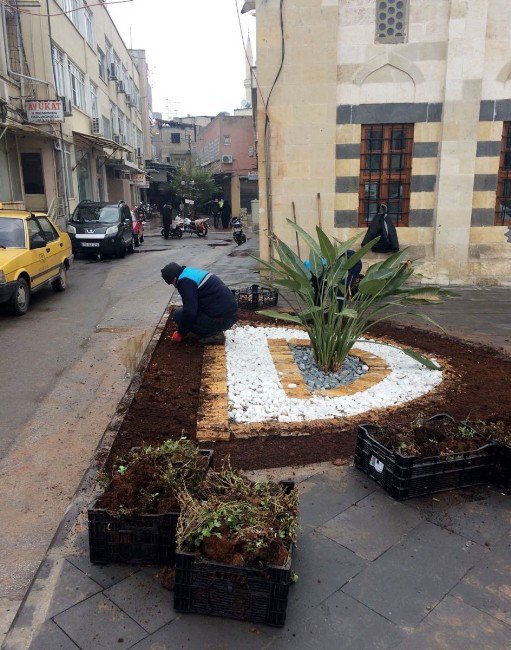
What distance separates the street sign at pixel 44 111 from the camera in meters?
16.1

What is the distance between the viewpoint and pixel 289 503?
275 centimetres

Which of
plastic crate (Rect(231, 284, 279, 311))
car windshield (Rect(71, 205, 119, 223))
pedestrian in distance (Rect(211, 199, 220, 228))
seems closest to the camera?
plastic crate (Rect(231, 284, 279, 311))

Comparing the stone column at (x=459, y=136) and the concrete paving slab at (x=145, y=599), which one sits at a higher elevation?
the stone column at (x=459, y=136)

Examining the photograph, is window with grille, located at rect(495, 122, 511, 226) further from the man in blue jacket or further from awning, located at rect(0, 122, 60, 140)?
awning, located at rect(0, 122, 60, 140)

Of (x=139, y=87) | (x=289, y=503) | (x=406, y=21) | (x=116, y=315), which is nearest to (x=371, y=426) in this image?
(x=289, y=503)

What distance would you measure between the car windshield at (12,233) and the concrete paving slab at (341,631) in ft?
27.7

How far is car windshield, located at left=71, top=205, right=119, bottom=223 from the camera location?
17.1 m

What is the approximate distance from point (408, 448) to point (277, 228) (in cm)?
831

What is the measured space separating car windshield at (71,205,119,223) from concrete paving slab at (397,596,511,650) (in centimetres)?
1636

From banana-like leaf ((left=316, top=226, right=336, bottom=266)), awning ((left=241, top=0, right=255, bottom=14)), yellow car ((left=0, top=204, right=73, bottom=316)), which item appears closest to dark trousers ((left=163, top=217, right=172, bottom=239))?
awning ((left=241, top=0, right=255, bottom=14))

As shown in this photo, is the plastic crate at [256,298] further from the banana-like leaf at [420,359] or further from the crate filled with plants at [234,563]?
the crate filled with plants at [234,563]

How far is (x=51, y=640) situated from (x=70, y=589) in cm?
32

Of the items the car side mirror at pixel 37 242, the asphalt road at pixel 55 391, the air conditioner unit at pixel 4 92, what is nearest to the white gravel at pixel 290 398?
the asphalt road at pixel 55 391

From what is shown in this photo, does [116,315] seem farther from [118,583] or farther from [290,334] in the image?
[118,583]
